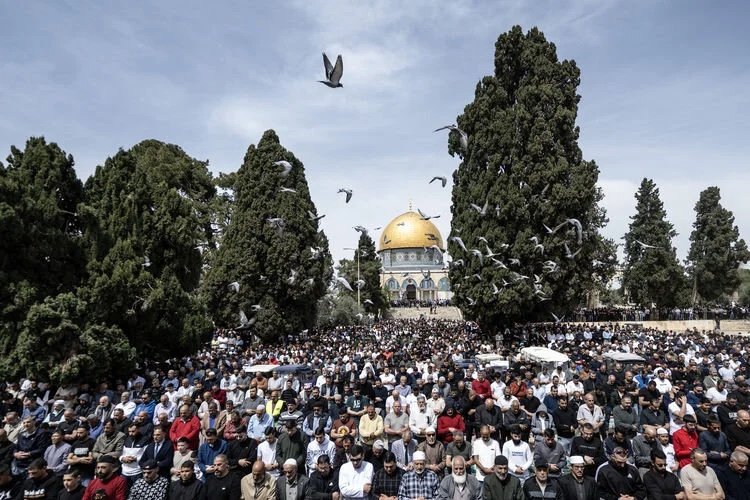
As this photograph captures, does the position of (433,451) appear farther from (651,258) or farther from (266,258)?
(651,258)

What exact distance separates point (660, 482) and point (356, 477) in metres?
3.11

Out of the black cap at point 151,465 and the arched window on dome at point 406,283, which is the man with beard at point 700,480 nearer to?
→ the black cap at point 151,465

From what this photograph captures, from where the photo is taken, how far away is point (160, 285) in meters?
14.0

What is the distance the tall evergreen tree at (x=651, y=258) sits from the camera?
111 ft

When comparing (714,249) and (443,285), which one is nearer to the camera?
(714,249)

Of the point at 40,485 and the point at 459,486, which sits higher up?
the point at 40,485

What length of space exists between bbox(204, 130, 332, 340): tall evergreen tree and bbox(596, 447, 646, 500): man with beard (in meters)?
19.1

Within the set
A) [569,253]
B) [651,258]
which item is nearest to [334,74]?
[569,253]

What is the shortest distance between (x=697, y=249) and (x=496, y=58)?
72.1 feet

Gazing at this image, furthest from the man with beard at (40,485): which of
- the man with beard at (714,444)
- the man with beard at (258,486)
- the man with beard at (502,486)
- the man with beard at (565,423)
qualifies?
the man with beard at (714,444)

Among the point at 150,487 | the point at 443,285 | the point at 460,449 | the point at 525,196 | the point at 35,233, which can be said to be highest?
the point at 525,196

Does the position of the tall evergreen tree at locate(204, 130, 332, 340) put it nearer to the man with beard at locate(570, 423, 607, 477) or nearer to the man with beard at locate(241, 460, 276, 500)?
the man with beard at locate(241, 460, 276, 500)

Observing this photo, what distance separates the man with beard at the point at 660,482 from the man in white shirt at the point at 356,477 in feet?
9.37

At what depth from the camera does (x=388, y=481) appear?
5570 millimetres
